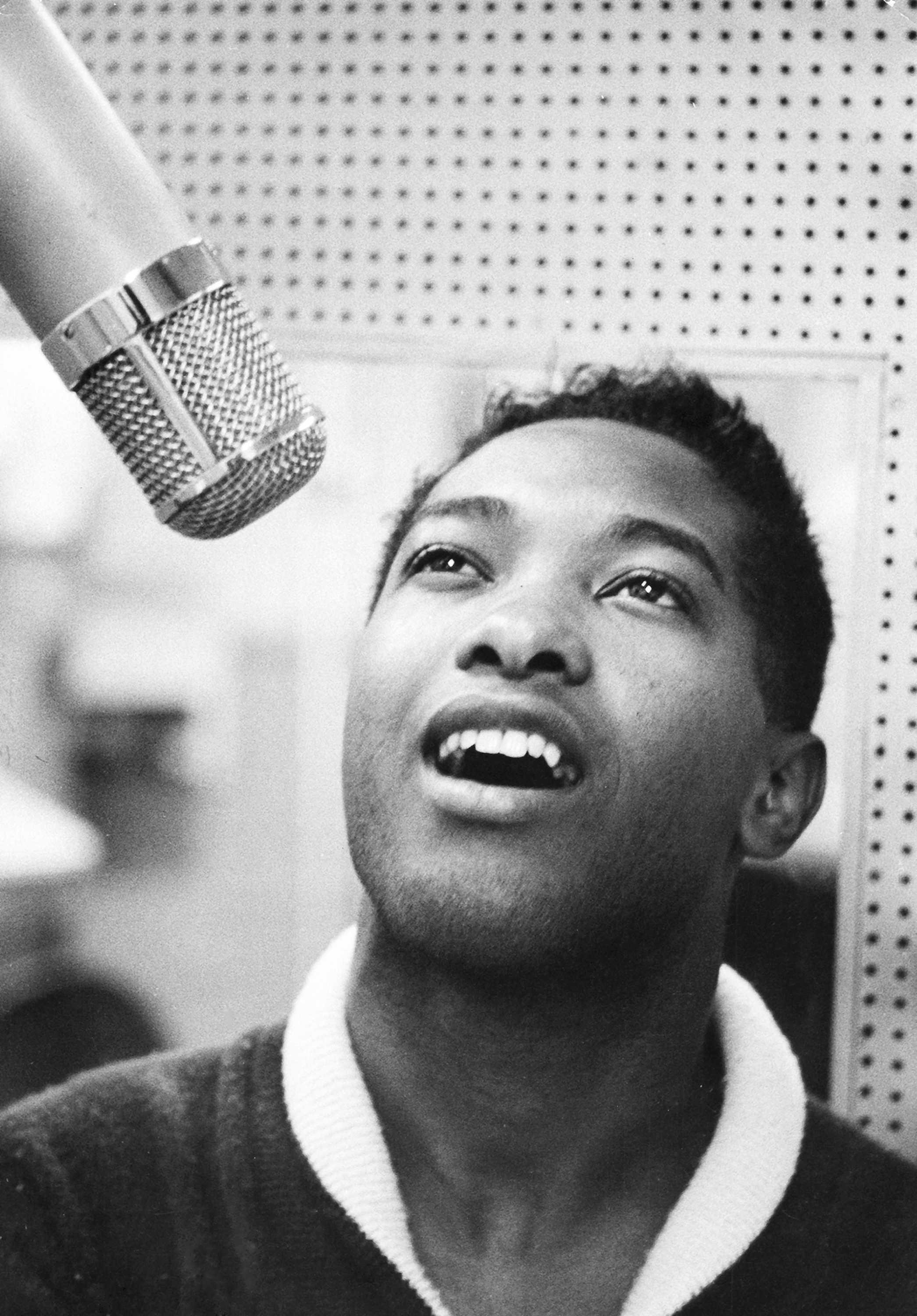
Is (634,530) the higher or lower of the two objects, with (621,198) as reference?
lower

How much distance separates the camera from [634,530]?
34.3 inches

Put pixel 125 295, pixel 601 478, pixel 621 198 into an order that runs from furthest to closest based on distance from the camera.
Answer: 1. pixel 621 198
2. pixel 601 478
3. pixel 125 295

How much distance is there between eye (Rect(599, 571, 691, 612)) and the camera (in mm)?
859

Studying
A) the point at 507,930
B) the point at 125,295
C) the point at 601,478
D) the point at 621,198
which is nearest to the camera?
the point at 125,295

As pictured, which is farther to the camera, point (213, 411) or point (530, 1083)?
point (530, 1083)

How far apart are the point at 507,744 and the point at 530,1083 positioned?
0.20m

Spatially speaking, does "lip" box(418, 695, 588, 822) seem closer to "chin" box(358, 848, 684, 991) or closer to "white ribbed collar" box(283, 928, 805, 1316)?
"chin" box(358, 848, 684, 991)

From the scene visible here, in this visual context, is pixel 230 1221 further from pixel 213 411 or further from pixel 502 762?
pixel 213 411

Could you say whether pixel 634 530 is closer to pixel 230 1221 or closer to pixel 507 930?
pixel 507 930

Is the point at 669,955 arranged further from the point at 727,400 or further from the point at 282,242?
the point at 282,242

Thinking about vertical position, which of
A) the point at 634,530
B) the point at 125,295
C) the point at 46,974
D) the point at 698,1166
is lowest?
the point at 698,1166

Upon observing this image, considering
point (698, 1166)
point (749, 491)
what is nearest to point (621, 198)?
point (749, 491)

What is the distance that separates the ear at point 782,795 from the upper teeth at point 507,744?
0.16 m

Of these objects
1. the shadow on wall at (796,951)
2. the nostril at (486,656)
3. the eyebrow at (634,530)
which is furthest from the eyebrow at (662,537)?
the shadow on wall at (796,951)
